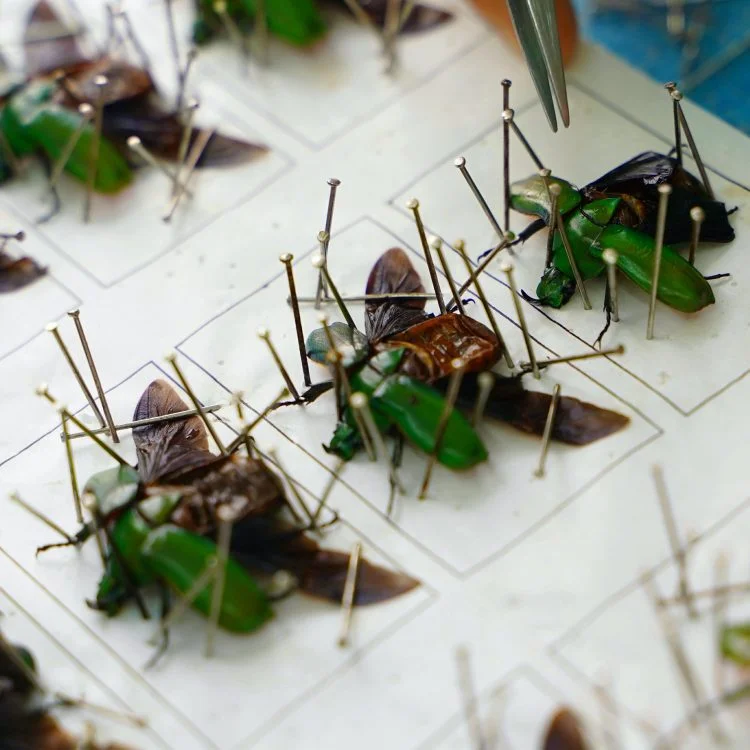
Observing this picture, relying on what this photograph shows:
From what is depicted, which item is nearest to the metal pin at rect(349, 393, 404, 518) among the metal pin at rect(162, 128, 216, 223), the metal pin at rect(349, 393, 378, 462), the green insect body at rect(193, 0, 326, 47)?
the metal pin at rect(349, 393, 378, 462)

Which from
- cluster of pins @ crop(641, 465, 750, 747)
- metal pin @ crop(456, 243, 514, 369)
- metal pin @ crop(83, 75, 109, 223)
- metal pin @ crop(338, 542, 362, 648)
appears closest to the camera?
cluster of pins @ crop(641, 465, 750, 747)

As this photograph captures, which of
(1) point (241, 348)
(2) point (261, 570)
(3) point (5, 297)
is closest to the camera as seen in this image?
(2) point (261, 570)

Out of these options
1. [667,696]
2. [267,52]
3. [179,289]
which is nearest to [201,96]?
[267,52]

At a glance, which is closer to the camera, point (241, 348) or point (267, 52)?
point (241, 348)

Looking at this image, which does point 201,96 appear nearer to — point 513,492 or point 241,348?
point 241,348

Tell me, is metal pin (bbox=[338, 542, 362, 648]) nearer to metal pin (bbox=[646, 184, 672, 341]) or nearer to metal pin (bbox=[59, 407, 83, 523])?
metal pin (bbox=[59, 407, 83, 523])

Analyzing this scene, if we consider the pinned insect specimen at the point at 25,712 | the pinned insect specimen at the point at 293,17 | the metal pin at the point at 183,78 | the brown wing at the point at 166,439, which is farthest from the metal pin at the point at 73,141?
the pinned insect specimen at the point at 25,712
